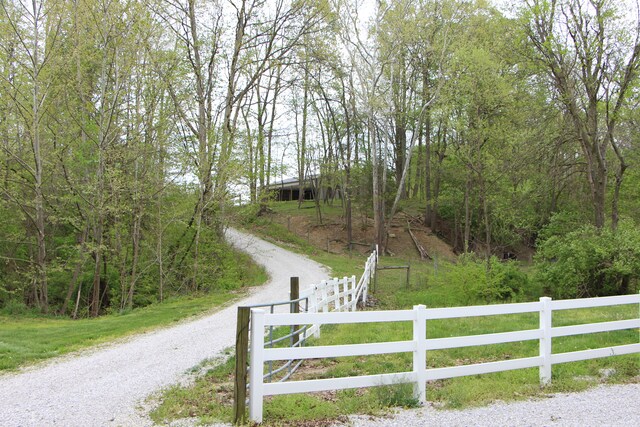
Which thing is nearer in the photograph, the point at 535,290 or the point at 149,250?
the point at 535,290

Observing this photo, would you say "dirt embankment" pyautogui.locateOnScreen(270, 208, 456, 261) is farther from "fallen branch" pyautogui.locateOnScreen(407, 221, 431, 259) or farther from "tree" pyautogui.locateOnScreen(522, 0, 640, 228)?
"tree" pyautogui.locateOnScreen(522, 0, 640, 228)

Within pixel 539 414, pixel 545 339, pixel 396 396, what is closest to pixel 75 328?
pixel 396 396

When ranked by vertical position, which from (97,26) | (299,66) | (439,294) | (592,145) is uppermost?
(299,66)

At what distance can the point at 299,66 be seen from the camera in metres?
28.3

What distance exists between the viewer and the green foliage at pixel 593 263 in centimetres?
1478

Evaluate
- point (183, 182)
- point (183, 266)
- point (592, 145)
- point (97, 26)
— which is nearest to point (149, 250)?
point (183, 266)

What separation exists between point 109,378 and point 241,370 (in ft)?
9.93

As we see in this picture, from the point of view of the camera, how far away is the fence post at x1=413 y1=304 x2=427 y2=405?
199 inches

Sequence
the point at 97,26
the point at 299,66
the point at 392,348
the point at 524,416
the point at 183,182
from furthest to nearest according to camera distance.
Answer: the point at 299,66 → the point at 183,182 → the point at 97,26 → the point at 392,348 → the point at 524,416

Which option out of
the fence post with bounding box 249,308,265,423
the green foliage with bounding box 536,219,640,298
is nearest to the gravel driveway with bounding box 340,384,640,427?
the fence post with bounding box 249,308,265,423

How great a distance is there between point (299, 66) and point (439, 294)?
16.7 metres

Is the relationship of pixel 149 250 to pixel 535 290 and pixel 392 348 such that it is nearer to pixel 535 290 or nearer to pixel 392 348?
pixel 535 290

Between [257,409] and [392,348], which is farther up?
[392,348]

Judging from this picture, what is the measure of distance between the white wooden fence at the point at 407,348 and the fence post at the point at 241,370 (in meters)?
0.07
